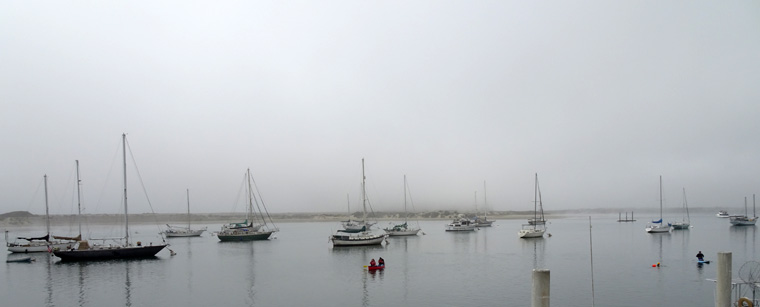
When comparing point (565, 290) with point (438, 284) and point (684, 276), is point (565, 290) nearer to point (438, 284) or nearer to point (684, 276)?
point (438, 284)

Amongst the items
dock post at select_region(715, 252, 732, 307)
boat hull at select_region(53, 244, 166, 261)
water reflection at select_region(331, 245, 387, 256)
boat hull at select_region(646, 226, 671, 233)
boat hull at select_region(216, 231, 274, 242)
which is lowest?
boat hull at select_region(646, 226, 671, 233)

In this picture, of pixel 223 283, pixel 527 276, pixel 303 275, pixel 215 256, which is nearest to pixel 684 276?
pixel 527 276

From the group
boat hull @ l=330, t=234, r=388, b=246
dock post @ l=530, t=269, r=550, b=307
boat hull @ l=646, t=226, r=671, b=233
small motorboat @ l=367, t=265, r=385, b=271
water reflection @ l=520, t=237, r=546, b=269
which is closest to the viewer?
dock post @ l=530, t=269, r=550, b=307

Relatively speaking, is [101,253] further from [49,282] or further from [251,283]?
[251,283]

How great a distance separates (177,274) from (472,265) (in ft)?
95.9

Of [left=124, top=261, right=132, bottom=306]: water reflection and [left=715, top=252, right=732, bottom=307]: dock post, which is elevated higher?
[left=715, top=252, right=732, bottom=307]: dock post

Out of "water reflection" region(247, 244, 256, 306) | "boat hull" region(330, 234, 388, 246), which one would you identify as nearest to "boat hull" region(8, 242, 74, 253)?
"water reflection" region(247, 244, 256, 306)

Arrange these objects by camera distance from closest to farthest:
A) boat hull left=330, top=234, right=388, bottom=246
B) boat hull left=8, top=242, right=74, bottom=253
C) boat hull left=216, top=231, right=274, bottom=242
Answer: boat hull left=8, top=242, right=74, bottom=253
boat hull left=330, top=234, right=388, bottom=246
boat hull left=216, top=231, right=274, bottom=242

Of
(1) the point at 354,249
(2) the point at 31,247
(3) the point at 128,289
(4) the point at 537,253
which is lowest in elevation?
(1) the point at 354,249

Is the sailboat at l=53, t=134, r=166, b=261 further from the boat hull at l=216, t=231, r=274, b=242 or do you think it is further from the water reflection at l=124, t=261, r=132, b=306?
the boat hull at l=216, t=231, r=274, b=242

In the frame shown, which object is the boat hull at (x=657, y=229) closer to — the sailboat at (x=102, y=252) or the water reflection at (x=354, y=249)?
the water reflection at (x=354, y=249)

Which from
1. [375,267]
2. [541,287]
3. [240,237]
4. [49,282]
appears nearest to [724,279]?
[541,287]

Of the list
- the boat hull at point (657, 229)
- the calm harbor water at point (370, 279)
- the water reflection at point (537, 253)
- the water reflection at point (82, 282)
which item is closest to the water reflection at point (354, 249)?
the calm harbor water at point (370, 279)

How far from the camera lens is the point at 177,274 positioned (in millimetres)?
50000
